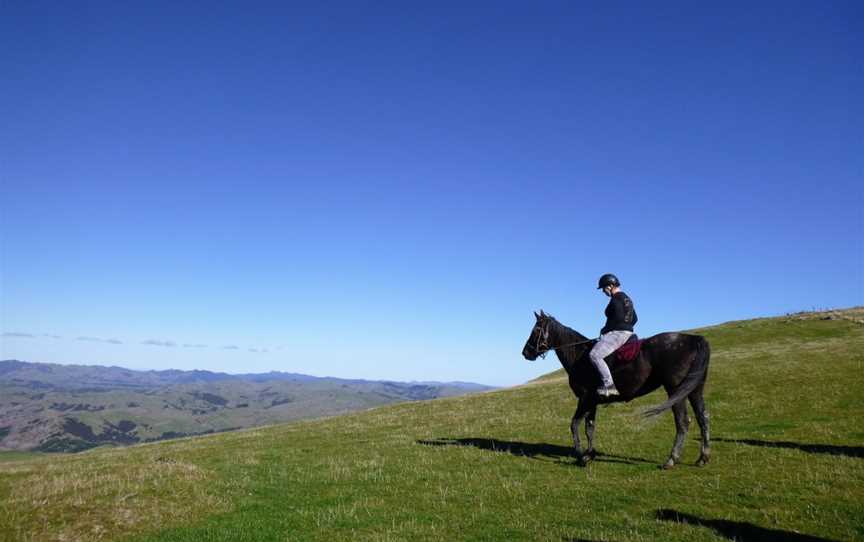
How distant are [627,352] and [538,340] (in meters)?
3.00

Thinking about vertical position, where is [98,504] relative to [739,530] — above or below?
below

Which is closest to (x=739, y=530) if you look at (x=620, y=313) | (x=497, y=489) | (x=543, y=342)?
(x=497, y=489)

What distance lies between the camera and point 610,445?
59.2 ft

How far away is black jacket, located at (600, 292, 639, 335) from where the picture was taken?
49.6ft

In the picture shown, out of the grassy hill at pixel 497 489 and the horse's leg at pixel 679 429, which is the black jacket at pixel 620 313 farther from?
the grassy hill at pixel 497 489

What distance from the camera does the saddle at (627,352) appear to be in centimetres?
1505

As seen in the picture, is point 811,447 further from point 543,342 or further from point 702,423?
point 543,342

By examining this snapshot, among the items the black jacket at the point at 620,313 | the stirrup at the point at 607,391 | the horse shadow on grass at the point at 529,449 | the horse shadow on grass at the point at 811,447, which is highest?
the black jacket at the point at 620,313

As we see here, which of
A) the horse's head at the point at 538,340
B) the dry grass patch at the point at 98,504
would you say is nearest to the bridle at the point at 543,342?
the horse's head at the point at 538,340

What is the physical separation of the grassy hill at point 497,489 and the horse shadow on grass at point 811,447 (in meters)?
0.07

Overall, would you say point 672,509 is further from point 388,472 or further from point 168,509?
point 168,509

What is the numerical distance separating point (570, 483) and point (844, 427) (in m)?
12.4

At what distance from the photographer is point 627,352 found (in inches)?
592

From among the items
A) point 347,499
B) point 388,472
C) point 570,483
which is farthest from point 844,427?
point 347,499
